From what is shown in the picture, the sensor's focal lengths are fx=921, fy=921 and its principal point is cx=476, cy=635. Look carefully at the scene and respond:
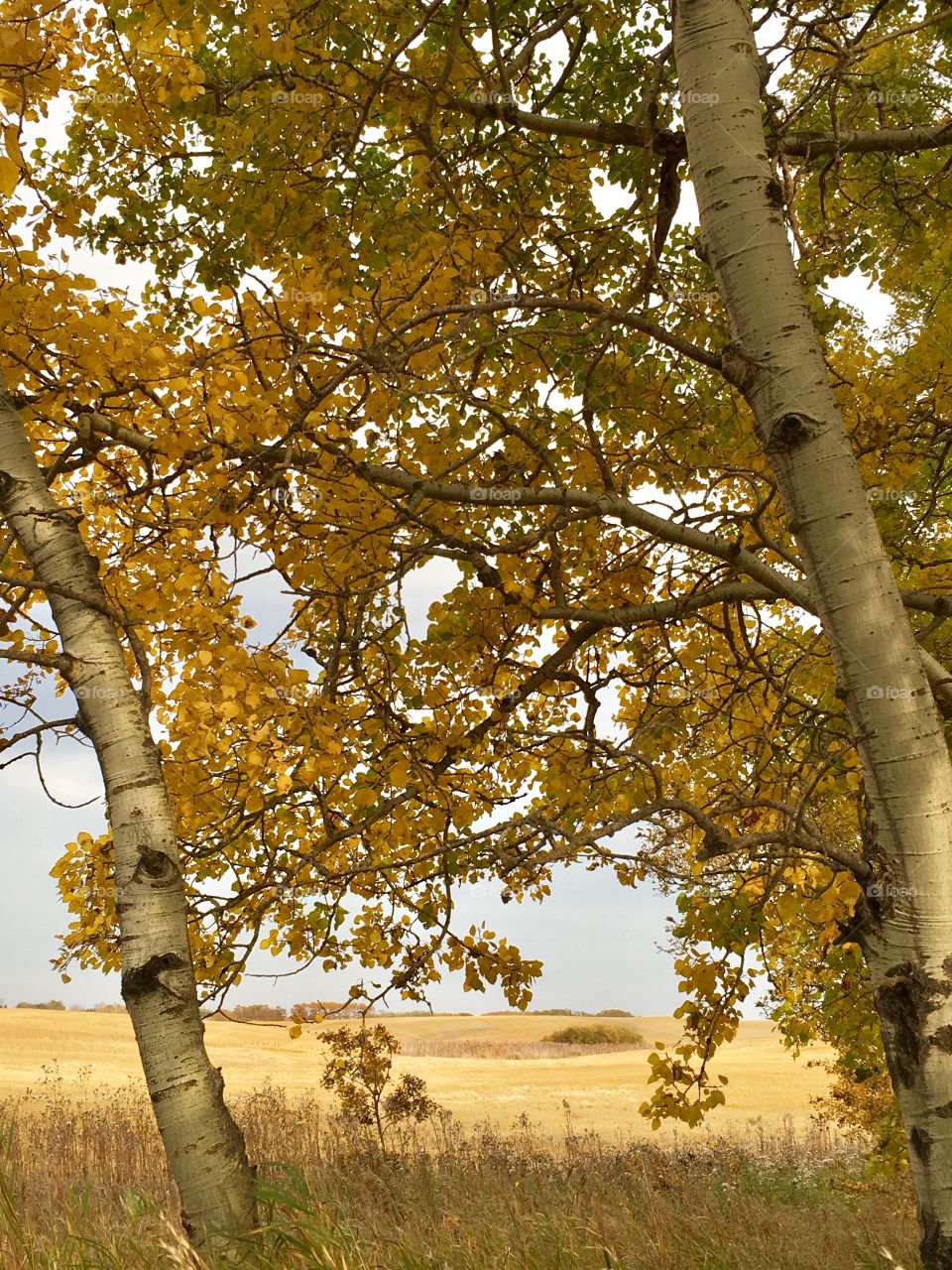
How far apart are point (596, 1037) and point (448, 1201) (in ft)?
116

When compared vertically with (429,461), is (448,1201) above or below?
below

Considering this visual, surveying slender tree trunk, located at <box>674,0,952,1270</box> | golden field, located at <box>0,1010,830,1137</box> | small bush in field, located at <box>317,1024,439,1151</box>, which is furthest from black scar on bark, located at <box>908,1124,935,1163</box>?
golden field, located at <box>0,1010,830,1137</box>

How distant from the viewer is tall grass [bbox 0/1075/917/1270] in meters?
3.00

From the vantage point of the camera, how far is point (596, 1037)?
39250 mm

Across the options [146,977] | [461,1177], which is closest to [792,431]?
[146,977]

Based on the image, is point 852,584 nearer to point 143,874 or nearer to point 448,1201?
point 143,874

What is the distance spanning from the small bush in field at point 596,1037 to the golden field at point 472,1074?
423 centimetres

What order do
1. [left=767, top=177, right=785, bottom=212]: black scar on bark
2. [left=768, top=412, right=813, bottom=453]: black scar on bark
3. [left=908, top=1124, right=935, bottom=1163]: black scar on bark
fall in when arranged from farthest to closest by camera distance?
[left=767, top=177, right=785, bottom=212]: black scar on bark
[left=768, top=412, right=813, bottom=453]: black scar on bark
[left=908, top=1124, right=935, bottom=1163]: black scar on bark

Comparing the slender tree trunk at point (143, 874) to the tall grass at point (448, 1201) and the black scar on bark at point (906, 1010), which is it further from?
the black scar on bark at point (906, 1010)

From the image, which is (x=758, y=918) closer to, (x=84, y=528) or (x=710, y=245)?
(x=710, y=245)

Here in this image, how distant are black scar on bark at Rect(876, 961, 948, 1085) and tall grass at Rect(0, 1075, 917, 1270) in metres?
0.49

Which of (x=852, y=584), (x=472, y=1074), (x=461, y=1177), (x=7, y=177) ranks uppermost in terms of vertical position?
(x=7, y=177)

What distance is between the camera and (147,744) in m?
Answer: 3.51

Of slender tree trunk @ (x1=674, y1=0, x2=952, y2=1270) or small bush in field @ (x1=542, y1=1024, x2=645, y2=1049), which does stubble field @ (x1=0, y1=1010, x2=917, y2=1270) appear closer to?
slender tree trunk @ (x1=674, y1=0, x2=952, y2=1270)
